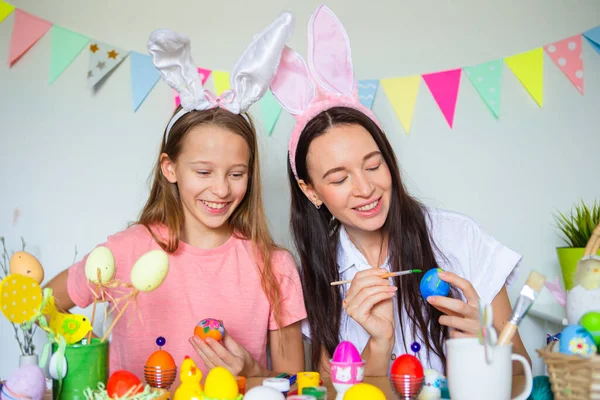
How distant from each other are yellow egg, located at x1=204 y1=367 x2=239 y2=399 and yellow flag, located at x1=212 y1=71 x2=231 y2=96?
145cm

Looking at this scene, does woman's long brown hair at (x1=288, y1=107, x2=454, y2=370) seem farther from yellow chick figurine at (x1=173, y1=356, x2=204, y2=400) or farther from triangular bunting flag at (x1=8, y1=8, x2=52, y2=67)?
triangular bunting flag at (x1=8, y1=8, x2=52, y2=67)

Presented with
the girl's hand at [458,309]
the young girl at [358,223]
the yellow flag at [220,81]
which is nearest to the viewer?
the girl's hand at [458,309]

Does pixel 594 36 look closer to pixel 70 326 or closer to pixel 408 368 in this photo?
pixel 408 368

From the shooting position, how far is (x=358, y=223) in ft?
5.22

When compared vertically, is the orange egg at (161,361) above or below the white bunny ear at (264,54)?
below

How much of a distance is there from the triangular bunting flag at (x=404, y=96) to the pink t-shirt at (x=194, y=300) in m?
0.77

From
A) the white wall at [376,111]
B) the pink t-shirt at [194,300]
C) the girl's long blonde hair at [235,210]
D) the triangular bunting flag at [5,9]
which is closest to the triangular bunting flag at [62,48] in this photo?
the white wall at [376,111]

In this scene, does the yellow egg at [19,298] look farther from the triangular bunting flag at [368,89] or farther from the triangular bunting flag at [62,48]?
the triangular bunting flag at [368,89]

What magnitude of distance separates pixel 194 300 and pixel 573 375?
40.2 inches

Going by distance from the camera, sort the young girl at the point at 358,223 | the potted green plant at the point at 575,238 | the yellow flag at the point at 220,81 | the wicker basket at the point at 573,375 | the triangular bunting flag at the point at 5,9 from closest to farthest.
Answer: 1. the wicker basket at the point at 573,375
2. the young girl at the point at 358,223
3. the potted green plant at the point at 575,238
4. the triangular bunting flag at the point at 5,9
5. the yellow flag at the point at 220,81

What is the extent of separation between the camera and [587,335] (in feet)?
2.78

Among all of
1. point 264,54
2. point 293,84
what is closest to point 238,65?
point 264,54

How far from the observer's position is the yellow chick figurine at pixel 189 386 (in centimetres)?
86

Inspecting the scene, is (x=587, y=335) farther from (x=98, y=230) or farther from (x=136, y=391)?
(x=98, y=230)
